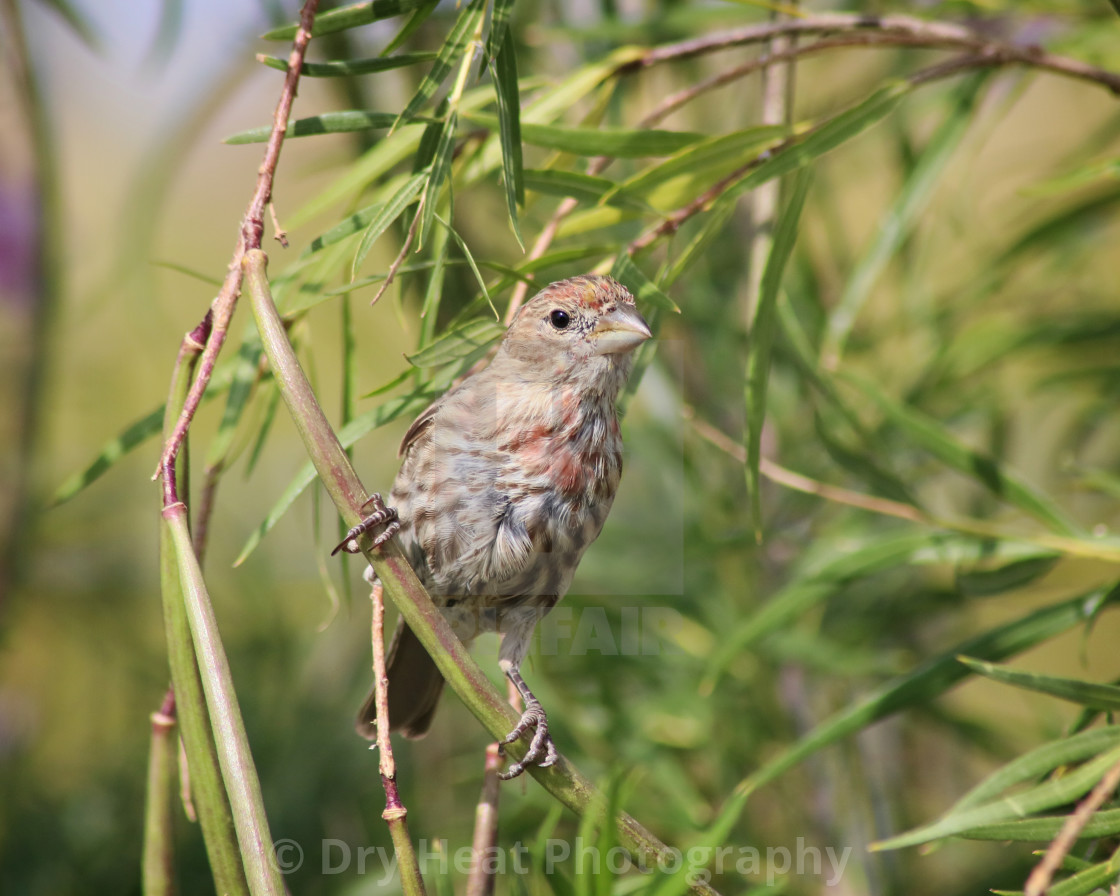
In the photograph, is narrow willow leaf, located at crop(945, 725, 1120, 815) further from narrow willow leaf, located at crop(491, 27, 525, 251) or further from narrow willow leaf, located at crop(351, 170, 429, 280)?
narrow willow leaf, located at crop(351, 170, 429, 280)

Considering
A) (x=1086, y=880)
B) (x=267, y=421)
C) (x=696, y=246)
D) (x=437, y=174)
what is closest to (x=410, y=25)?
(x=437, y=174)

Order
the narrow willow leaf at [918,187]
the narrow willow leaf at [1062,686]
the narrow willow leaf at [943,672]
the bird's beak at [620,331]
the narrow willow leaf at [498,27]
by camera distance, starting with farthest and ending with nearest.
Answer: the narrow willow leaf at [918,187], the narrow willow leaf at [943,672], the bird's beak at [620,331], the narrow willow leaf at [1062,686], the narrow willow leaf at [498,27]

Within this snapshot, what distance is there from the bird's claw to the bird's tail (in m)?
0.47

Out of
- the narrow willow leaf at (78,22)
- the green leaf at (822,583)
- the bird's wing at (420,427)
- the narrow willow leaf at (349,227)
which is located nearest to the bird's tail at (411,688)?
the bird's wing at (420,427)

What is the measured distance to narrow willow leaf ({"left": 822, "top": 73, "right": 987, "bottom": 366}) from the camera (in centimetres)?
175

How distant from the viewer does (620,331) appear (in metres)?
1.38

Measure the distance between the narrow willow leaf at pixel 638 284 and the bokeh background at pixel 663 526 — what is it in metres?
0.62

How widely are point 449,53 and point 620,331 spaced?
443mm

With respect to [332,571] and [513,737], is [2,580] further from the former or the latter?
[513,737]

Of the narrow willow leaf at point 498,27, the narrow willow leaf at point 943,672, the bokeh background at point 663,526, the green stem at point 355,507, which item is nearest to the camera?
the green stem at point 355,507

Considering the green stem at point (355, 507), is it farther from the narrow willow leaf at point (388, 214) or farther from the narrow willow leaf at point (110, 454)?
the narrow willow leaf at point (110, 454)

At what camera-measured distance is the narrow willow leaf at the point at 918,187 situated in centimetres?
175

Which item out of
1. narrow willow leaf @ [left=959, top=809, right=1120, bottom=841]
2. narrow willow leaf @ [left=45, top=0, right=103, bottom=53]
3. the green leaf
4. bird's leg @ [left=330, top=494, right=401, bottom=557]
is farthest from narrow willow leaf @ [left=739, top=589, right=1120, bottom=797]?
narrow willow leaf @ [left=45, top=0, right=103, bottom=53]

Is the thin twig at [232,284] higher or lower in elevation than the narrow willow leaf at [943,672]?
higher
